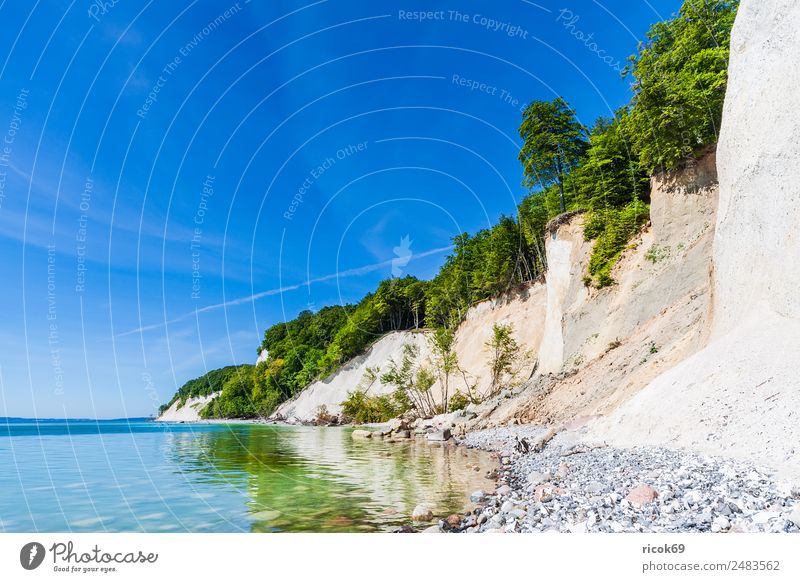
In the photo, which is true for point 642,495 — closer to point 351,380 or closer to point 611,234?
point 611,234

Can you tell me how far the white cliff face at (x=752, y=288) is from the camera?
8.63 meters

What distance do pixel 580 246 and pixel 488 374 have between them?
1706cm

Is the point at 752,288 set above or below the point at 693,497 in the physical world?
above

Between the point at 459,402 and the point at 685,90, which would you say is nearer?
the point at 685,90

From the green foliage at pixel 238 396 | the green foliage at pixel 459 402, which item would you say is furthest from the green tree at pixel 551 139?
the green foliage at pixel 238 396

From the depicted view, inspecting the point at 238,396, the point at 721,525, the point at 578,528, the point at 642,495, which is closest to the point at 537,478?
the point at 642,495

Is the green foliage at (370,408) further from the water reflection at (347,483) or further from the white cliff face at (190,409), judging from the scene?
the white cliff face at (190,409)

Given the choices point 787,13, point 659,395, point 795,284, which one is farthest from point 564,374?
point 787,13

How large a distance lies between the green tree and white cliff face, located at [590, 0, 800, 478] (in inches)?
944

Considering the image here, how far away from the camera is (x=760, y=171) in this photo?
37.3 feet

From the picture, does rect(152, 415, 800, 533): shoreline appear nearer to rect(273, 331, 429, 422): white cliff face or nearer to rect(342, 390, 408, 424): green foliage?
rect(342, 390, 408, 424): green foliage

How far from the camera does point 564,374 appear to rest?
26.3 meters

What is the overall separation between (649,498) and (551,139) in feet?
117

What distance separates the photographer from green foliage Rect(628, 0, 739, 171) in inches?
890
